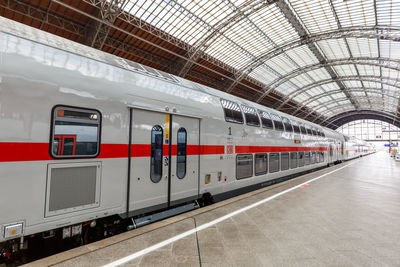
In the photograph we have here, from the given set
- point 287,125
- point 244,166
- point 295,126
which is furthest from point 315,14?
point 244,166

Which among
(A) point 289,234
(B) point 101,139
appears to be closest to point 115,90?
(B) point 101,139

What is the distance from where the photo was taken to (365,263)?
3.54 metres

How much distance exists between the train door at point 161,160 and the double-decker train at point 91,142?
0.02m

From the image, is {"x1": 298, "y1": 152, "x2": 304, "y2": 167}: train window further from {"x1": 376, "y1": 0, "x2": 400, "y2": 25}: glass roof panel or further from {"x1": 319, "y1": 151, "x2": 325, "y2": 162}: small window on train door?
{"x1": 376, "y1": 0, "x2": 400, "y2": 25}: glass roof panel

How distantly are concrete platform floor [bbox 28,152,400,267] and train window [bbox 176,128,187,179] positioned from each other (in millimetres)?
1057

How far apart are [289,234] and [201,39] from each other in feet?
63.9

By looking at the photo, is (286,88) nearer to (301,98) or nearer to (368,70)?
(301,98)

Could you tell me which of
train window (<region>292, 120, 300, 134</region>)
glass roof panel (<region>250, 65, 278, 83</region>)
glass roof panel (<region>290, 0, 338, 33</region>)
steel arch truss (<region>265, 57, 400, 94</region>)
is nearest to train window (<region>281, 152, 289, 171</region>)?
train window (<region>292, 120, 300, 134</region>)

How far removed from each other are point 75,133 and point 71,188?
90 centimetres

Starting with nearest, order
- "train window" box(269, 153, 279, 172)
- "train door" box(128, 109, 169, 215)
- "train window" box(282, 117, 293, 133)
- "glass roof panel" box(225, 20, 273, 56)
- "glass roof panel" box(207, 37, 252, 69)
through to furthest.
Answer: "train door" box(128, 109, 169, 215)
"train window" box(269, 153, 279, 172)
"train window" box(282, 117, 293, 133)
"glass roof panel" box(225, 20, 273, 56)
"glass roof panel" box(207, 37, 252, 69)

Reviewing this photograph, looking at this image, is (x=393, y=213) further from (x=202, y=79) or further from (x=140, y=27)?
(x=202, y=79)

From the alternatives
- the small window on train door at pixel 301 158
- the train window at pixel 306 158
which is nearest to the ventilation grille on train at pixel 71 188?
the small window on train door at pixel 301 158

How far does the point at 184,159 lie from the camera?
17.8 feet

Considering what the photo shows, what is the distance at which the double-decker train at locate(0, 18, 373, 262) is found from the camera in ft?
9.91
